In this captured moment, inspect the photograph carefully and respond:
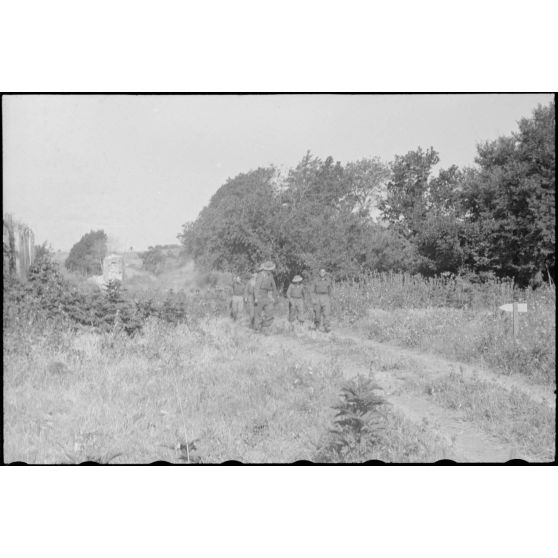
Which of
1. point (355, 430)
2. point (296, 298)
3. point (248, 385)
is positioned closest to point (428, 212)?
point (296, 298)

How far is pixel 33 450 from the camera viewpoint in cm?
507

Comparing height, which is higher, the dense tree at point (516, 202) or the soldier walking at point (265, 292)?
the dense tree at point (516, 202)

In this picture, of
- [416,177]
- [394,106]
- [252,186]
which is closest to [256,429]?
[252,186]

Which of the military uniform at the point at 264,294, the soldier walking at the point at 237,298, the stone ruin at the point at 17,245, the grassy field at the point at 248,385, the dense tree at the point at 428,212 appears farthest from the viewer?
the dense tree at the point at 428,212

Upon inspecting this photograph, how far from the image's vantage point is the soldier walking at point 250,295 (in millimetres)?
5723

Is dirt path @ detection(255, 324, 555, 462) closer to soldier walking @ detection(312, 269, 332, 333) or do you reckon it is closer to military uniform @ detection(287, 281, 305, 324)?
soldier walking @ detection(312, 269, 332, 333)

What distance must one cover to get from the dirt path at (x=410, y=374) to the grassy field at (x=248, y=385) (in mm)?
38

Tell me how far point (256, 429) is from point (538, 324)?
3581 millimetres

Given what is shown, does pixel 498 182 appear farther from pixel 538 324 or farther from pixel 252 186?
pixel 252 186

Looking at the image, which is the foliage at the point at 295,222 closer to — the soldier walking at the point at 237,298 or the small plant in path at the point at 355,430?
the soldier walking at the point at 237,298

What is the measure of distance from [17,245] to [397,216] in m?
4.57

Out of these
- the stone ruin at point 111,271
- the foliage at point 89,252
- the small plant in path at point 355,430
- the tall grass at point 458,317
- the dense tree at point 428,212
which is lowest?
the small plant in path at point 355,430

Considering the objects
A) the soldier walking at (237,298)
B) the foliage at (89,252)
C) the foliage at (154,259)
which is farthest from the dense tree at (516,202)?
the foliage at (89,252)

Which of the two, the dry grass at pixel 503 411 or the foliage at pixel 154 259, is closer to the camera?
the dry grass at pixel 503 411
